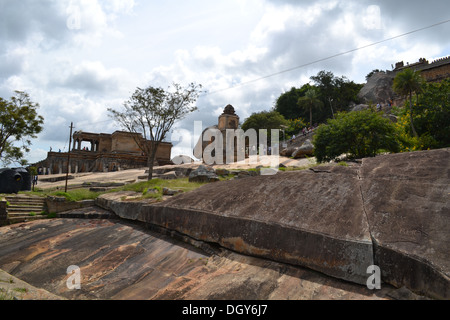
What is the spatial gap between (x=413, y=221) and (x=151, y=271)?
3474mm

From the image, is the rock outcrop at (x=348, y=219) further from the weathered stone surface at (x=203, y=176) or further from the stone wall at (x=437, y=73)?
the stone wall at (x=437, y=73)

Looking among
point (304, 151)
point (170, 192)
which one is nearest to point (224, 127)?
point (304, 151)

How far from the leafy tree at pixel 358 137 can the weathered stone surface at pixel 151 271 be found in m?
11.9

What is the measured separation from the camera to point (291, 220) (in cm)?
364

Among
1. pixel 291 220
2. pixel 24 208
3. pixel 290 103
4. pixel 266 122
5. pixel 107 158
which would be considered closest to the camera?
pixel 291 220

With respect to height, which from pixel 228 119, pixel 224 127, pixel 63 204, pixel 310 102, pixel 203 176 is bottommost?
pixel 63 204

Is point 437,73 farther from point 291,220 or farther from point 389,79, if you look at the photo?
point 291,220

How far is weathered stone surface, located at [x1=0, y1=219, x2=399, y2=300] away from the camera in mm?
2988

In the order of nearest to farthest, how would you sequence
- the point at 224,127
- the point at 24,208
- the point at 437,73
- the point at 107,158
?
the point at 24,208, the point at 224,127, the point at 107,158, the point at 437,73

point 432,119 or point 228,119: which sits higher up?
point 228,119

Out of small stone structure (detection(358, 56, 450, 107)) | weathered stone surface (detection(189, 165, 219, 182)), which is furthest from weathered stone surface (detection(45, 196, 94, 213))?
small stone structure (detection(358, 56, 450, 107))

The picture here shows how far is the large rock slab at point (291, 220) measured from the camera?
298 cm

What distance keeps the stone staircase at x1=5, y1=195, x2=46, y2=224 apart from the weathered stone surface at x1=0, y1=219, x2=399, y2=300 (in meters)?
2.96

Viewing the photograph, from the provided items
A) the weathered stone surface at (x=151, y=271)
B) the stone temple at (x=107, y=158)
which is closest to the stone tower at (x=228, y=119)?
the stone temple at (x=107, y=158)
